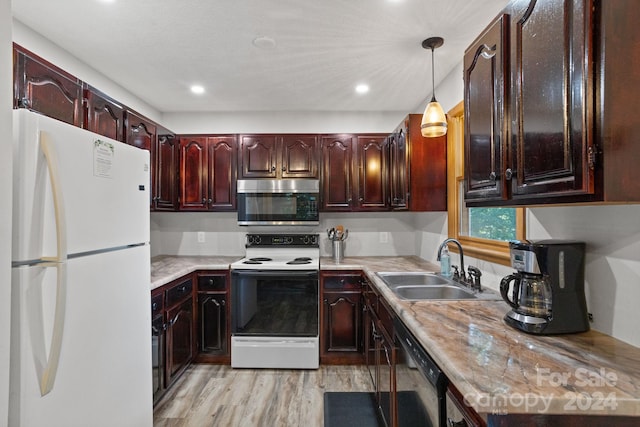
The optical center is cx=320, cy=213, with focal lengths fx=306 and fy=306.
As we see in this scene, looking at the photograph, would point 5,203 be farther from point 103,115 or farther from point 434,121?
point 434,121

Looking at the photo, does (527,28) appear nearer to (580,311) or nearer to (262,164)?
(580,311)

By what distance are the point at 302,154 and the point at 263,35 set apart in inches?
54.7

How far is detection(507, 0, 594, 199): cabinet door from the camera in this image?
0.84 meters

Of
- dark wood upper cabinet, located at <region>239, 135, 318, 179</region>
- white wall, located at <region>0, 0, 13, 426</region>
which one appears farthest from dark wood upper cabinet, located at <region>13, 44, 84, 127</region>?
dark wood upper cabinet, located at <region>239, 135, 318, 179</region>

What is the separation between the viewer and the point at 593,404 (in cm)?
77

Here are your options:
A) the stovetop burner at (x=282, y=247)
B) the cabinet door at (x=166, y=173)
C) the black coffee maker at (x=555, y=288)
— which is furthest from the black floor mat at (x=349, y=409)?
the cabinet door at (x=166, y=173)

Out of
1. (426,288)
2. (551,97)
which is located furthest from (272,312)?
(551,97)

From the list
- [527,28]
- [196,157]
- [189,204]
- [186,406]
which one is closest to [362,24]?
[527,28]

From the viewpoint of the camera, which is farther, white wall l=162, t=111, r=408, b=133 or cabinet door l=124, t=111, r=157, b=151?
white wall l=162, t=111, r=408, b=133

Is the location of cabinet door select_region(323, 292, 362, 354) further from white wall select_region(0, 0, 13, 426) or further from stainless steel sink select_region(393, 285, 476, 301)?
white wall select_region(0, 0, 13, 426)

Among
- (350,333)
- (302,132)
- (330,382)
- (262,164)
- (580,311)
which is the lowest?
(330,382)

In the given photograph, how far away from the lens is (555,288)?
117 cm

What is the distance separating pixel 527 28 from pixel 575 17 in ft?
0.77

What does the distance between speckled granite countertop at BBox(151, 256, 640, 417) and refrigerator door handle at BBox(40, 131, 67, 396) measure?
1347mm
